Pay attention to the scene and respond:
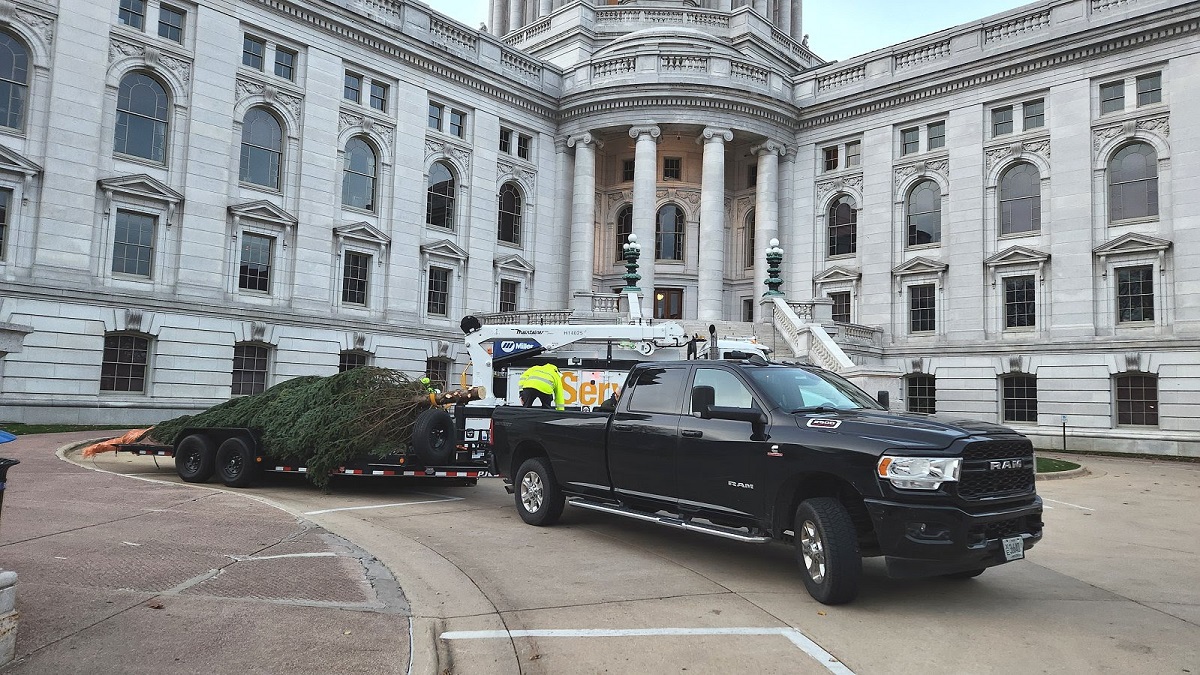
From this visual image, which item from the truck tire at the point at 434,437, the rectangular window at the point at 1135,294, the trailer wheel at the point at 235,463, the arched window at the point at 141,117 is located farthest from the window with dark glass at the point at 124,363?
the rectangular window at the point at 1135,294

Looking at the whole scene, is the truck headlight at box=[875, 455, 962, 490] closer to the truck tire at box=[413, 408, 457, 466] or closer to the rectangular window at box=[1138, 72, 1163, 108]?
the truck tire at box=[413, 408, 457, 466]

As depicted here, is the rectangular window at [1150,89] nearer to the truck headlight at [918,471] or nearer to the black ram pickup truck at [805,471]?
the black ram pickup truck at [805,471]

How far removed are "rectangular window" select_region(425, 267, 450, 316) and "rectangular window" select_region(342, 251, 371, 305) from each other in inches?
Result: 119

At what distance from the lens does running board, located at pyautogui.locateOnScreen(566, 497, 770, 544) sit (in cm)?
733

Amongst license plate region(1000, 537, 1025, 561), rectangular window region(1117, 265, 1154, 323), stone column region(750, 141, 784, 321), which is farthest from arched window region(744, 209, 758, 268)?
license plate region(1000, 537, 1025, 561)

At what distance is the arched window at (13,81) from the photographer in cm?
2380

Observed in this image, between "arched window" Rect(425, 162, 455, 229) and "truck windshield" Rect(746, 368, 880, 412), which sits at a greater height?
"arched window" Rect(425, 162, 455, 229)

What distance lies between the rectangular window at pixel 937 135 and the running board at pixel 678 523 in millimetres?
31304

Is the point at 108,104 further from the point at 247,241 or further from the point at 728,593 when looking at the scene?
the point at 728,593

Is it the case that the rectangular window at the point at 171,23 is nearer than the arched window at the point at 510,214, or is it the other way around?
the rectangular window at the point at 171,23

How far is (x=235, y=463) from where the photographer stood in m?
12.9

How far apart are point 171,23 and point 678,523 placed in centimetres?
2831

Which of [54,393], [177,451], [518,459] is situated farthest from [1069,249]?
[54,393]

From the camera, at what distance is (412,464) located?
12109 millimetres
